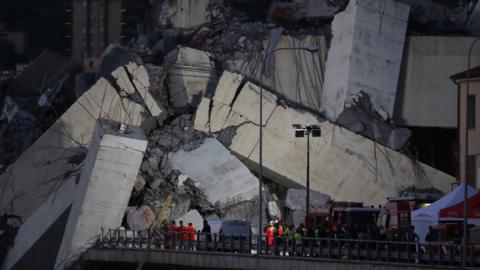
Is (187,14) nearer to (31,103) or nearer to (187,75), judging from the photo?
(187,75)

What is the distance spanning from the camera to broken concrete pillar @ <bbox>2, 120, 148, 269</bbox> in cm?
5791

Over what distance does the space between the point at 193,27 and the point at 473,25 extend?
15.3 meters

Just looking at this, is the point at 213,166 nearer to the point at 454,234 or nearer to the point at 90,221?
the point at 90,221

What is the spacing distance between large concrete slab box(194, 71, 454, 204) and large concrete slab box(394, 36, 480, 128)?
13.8ft

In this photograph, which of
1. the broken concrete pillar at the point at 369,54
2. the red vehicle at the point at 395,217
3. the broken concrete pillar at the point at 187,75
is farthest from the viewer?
the broken concrete pillar at the point at 187,75

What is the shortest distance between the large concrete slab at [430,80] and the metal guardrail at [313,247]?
25.3 metres

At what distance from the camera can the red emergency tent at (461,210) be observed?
4216 cm

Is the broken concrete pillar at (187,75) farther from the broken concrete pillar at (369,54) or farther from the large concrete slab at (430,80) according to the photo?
the large concrete slab at (430,80)

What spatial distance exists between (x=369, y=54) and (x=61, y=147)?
52.8 feet

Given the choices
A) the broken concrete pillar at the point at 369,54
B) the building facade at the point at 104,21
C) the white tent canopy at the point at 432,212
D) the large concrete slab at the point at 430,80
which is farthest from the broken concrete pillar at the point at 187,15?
the building facade at the point at 104,21

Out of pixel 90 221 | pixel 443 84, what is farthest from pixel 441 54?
pixel 90 221

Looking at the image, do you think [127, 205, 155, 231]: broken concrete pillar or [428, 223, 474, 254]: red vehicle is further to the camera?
[127, 205, 155, 231]: broken concrete pillar

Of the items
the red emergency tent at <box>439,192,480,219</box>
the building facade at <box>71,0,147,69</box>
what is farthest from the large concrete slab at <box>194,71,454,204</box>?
the building facade at <box>71,0,147,69</box>

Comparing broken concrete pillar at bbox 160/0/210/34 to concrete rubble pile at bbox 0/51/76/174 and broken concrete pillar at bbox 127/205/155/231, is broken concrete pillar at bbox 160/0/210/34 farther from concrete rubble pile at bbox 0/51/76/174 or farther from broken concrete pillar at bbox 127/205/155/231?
broken concrete pillar at bbox 127/205/155/231
